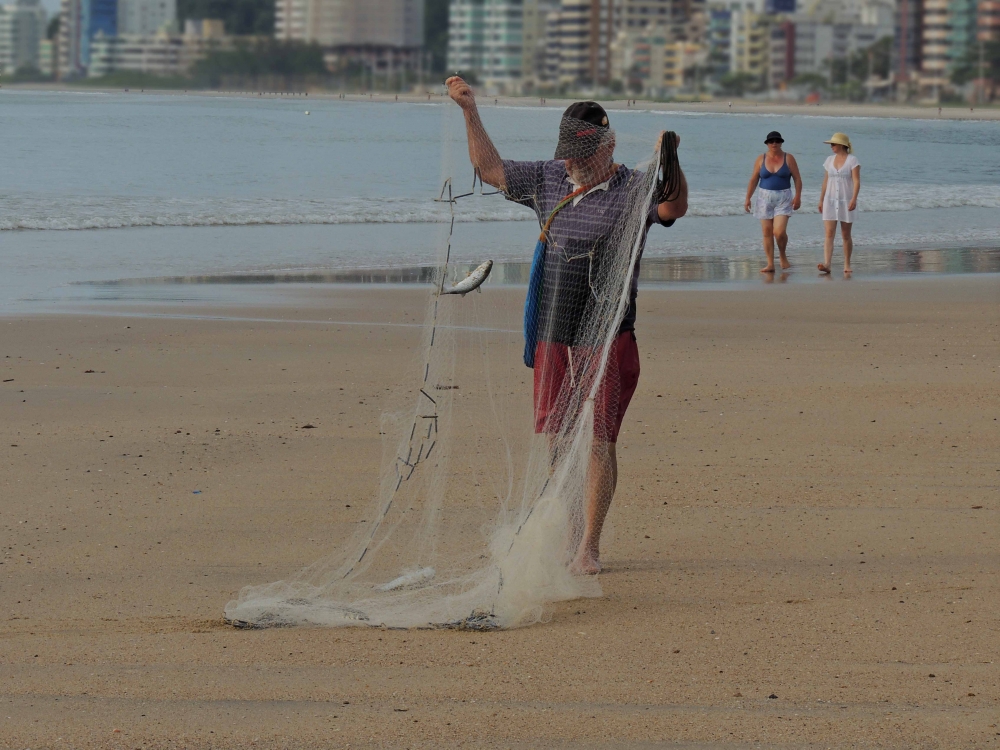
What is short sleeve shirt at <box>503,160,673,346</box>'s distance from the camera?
15.3 ft

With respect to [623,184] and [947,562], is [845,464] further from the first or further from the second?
[623,184]

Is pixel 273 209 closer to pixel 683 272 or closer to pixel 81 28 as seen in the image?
pixel 683 272

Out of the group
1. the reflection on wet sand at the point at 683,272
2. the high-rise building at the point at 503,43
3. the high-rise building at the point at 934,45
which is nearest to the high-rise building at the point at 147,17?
the high-rise building at the point at 503,43

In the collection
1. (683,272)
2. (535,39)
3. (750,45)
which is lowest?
(683,272)

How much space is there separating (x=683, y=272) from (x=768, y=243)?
93 centimetres

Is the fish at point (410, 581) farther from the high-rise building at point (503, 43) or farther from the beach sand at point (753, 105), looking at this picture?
the high-rise building at point (503, 43)

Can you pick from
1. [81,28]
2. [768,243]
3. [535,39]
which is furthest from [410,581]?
[81,28]

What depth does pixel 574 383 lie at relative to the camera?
4695mm

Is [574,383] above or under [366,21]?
under

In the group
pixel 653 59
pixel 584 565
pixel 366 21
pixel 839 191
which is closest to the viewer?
pixel 584 565

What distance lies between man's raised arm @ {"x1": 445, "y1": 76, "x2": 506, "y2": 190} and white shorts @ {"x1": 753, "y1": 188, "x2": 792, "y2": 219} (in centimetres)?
1061

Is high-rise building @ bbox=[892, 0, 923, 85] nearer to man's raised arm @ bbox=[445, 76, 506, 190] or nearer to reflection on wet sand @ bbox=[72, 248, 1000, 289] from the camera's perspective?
reflection on wet sand @ bbox=[72, 248, 1000, 289]

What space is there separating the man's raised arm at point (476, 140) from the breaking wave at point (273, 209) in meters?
15.9

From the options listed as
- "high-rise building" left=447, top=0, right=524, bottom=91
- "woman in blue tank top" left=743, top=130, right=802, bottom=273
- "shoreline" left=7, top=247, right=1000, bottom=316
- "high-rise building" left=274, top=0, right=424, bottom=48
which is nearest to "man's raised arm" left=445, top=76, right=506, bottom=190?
"shoreline" left=7, top=247, right=1000, bottom=316
